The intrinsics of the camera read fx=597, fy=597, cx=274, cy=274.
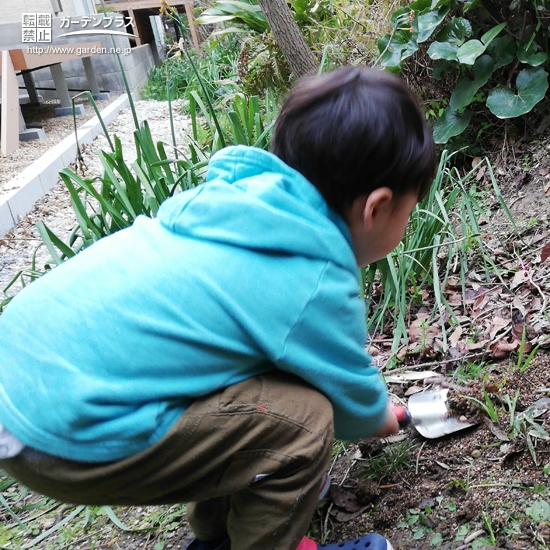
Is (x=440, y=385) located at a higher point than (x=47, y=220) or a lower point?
higher

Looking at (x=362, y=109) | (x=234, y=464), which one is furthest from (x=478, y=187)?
(x=234, y=464)

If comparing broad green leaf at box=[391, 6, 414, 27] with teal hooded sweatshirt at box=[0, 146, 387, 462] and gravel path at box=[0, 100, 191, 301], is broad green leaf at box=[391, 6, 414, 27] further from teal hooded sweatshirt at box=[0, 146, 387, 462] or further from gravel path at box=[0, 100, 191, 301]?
teal hooded sweatshirt at box=[0, 146, 387, 462]

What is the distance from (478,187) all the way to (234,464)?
2.41 m

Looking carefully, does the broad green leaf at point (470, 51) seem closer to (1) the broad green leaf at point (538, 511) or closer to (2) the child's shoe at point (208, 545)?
(1) the broad green leaf at point (538, 511)

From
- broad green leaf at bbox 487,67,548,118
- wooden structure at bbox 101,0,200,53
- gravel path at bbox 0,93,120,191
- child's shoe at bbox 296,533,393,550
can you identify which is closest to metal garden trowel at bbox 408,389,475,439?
child's shoe at bbox 296,533,393,550

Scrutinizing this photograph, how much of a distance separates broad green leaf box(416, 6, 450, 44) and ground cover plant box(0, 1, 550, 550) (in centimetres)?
30

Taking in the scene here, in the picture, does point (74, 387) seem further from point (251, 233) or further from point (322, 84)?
point (322, 84)

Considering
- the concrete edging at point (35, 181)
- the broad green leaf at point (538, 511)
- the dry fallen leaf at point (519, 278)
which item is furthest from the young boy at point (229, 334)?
the concrete edging at point (35, 181)

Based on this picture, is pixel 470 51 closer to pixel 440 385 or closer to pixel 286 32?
pixel 286 32

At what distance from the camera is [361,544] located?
123 centimetres

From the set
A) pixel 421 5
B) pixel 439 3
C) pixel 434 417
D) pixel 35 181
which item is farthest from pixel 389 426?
pixel 35 181

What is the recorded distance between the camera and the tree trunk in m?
3.29

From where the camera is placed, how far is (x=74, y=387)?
0.93 meters

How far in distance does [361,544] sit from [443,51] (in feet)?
8.37
